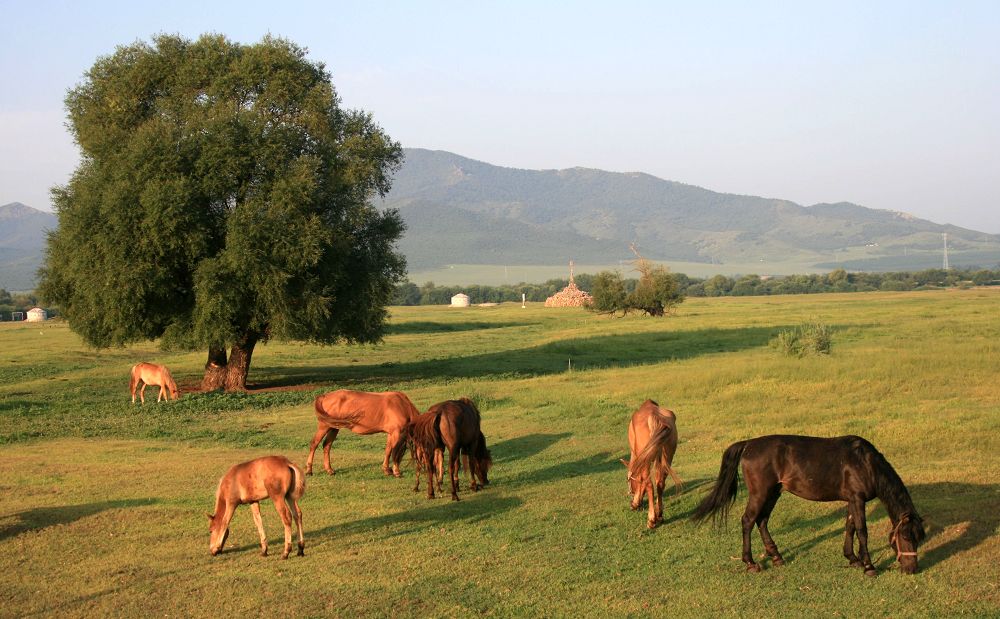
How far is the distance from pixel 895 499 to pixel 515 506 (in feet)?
17.0

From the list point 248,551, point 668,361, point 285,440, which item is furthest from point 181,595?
point 668,361

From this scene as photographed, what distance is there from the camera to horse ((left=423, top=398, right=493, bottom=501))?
1327cm

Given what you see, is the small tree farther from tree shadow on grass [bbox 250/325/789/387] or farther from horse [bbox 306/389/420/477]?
horse [bbox 306/389/420/477]

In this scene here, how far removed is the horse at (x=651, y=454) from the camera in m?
11.4

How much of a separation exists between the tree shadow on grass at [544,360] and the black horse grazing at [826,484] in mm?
20562

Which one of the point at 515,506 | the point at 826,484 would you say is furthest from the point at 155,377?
the point at 826,484

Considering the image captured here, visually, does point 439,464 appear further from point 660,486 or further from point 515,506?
point 660,486

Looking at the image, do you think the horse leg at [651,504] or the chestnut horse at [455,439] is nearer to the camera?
the horse leg at [651,504]

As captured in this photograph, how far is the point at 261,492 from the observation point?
10539 mm

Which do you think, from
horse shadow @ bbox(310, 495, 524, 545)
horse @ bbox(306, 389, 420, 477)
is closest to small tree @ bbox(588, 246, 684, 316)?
horse @ bbox(306, 389, 420, 477)

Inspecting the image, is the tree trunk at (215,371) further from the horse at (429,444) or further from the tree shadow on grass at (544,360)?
the horse at (429,444)

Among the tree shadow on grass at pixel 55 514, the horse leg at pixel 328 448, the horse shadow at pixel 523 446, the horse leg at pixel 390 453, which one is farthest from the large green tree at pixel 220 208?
the tree shadow on grass at pixel 55 514

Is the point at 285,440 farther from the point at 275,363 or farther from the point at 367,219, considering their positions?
the point at 275,363

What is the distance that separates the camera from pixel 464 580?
374 inches
